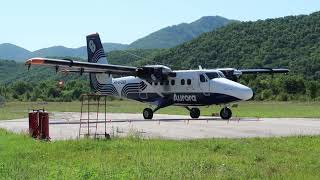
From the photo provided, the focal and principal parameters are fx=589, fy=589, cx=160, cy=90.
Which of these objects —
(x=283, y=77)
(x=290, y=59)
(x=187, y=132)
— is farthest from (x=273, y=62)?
(x=187, y=132)

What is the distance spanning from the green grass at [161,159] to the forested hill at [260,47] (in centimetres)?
Answer: 10593

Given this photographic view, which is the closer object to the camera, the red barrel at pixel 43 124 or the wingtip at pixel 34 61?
the red barrel at pixel 43 124

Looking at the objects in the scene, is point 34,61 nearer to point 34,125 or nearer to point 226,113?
point 34,125

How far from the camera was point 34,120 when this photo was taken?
20.5 meters

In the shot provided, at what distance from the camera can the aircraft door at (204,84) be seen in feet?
115

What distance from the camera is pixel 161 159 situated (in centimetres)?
1389

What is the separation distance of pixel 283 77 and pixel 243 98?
6941 centimetres

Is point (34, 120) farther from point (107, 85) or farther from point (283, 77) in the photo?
point (283, 77)

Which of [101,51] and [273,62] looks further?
[273,62]

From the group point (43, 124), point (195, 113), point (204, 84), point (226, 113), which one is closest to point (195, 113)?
point (195, 113)

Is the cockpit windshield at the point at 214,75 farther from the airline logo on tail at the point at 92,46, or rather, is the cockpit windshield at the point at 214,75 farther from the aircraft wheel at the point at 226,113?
the airline logo on tail at the point at 92,46

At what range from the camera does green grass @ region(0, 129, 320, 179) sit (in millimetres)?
11531

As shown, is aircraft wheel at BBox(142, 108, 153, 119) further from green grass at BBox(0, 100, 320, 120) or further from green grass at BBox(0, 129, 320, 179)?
green grass at BBox(0, 129, 320, 179)

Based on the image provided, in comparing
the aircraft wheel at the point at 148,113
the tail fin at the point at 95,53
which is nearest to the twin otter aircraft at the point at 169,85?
the aircraft wheel at the point at 148,113
